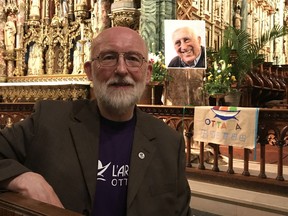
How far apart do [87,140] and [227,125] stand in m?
2.78

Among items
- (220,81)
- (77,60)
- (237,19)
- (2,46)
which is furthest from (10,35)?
(237,19)

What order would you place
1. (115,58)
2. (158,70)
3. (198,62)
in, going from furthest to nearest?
(158,70) → (198,62) → (115,58)

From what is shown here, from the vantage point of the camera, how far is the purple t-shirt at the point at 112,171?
1.53 meters

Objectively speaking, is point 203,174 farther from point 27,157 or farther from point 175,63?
point 27,157

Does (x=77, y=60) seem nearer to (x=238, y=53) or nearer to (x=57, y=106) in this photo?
(x=238, y=53)

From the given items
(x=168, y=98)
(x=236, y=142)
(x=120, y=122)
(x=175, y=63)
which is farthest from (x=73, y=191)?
(x=168, y=98)

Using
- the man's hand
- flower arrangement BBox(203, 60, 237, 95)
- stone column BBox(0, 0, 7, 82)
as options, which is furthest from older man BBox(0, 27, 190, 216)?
stone column BBox(0, 0, 7, 82)

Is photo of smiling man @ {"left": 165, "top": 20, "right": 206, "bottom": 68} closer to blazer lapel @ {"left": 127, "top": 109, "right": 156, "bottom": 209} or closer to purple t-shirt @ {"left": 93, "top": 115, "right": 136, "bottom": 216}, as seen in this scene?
blazer lapel @ {"left": 127, "top": 109, "right": 156, "bottom": 209}

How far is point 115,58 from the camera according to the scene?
1.66 meters

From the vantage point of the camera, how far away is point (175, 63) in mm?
4871

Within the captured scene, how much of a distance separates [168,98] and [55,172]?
5.10 m

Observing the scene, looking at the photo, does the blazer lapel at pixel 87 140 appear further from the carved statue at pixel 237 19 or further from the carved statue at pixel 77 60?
the carved statue at pixel 237 19

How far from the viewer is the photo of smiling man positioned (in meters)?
4.76

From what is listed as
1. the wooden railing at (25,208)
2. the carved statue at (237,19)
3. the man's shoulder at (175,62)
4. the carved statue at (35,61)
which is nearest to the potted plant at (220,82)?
the man's shoulder at (175,62)
